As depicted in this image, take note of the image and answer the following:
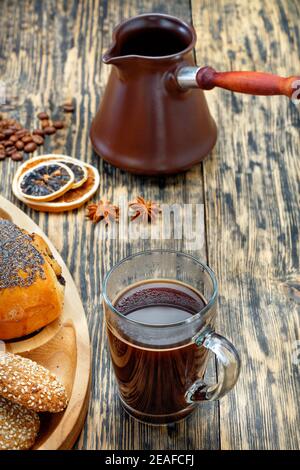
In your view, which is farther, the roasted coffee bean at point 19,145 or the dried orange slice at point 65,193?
the roasted coffee bean at point 19,145

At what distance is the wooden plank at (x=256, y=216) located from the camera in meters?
1.24

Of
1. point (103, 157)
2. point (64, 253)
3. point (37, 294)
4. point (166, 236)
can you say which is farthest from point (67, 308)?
point (103, 157)

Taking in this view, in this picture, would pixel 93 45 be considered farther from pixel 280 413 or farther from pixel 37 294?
pixel 280 413

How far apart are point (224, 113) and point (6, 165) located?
556mm

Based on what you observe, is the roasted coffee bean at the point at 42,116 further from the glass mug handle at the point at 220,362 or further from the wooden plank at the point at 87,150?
the glass mug handle at the point at 220,362

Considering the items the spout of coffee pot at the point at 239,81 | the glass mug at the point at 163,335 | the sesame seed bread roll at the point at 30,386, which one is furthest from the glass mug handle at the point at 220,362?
the spout of coffee pot at the point at 239,81

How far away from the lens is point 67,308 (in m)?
1.33

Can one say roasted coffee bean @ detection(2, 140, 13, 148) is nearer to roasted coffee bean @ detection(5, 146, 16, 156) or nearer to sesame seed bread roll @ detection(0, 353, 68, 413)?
roasted coffee bean @ detection(5, 146, 16, 156)

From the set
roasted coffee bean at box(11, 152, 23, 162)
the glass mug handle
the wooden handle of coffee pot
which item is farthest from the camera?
roasted coffee bean at box(11, 152, 23, 162)

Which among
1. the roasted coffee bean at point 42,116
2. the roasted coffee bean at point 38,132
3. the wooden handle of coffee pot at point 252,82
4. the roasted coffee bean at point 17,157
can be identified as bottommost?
the roasted coffee bean at point 17,157

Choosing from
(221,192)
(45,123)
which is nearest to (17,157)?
(45,123)

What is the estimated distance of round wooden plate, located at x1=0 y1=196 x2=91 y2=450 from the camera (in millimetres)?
1132

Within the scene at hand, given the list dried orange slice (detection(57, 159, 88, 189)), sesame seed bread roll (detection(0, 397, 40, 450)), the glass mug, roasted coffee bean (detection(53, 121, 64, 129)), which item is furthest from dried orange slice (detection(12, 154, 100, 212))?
sesame seed bread roll (detection(0, 397, 40, 450))

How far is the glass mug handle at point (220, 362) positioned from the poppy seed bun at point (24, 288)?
0.30 metres
